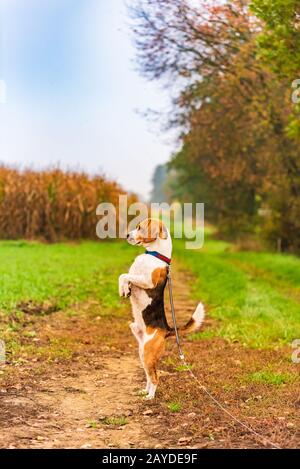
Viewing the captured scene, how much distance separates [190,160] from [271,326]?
21.3 metres

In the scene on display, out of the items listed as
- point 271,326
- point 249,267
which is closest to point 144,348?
point 271,326

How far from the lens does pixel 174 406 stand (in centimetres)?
682

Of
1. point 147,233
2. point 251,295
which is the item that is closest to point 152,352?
point 147,233

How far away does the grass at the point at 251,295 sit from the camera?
35.6 feet

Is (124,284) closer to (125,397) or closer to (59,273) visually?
(125,397)

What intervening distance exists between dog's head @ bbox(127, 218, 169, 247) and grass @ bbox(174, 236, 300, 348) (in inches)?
155

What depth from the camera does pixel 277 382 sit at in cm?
786

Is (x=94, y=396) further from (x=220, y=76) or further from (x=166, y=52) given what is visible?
(x=220, y=76)

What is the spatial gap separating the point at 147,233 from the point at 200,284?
10.7 meters

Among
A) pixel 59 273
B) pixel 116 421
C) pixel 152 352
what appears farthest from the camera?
pixel 59 273

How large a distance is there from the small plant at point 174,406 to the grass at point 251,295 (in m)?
3.27

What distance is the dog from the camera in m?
6.65

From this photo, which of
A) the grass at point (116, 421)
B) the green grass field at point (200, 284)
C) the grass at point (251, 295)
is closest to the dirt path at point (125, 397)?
the grass at point (116, 421)

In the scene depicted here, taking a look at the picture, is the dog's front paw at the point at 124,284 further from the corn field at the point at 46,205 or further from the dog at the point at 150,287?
the corn field at the point at 46,205
